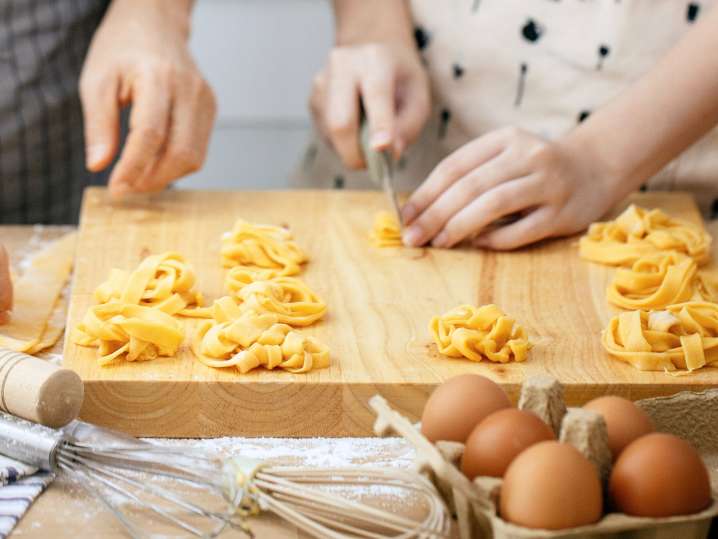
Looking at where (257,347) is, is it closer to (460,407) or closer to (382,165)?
(460,407)

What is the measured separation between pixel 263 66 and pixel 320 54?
18cm

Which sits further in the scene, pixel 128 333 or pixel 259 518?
pixel 128 333

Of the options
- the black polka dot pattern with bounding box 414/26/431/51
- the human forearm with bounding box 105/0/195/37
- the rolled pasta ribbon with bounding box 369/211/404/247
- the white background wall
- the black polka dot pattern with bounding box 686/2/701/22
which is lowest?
the white background wall

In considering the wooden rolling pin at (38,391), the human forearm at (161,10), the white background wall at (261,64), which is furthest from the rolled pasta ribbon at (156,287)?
the white background wall at (261,64)

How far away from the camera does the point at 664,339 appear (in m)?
1.21

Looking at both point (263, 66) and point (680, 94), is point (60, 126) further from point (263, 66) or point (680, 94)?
point (263, 66)

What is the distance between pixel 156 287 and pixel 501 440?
61 cm

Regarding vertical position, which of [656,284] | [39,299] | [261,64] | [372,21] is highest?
[372,21]

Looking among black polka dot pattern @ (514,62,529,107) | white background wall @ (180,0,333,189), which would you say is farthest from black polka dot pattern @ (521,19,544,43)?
white background wall @ (180,0,333,189)

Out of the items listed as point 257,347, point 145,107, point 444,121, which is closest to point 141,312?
point 257,347

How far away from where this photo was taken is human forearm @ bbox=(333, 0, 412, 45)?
185cm

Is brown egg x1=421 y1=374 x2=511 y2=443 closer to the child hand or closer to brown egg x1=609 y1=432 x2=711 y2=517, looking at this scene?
brown egg x1=609 y1=432 x2=711 y2=517

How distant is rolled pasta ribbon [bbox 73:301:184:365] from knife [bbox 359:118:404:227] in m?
0.50

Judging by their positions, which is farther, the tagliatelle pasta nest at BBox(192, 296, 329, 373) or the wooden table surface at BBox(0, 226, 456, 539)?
the tagliatelle pasta nest at BBox(192, 296, 329, 373)
